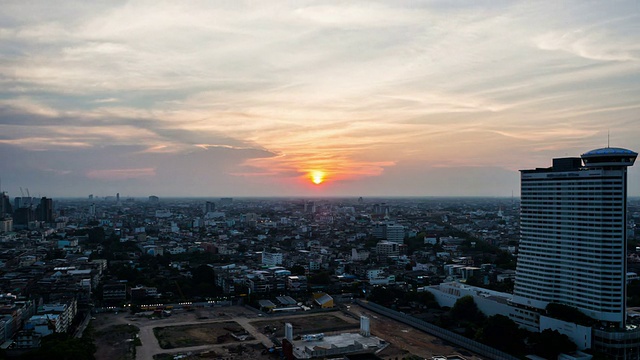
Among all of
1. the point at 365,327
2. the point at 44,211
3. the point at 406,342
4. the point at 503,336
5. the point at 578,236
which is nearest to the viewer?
the point at 503,336

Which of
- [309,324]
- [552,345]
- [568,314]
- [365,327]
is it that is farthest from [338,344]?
[568,314]

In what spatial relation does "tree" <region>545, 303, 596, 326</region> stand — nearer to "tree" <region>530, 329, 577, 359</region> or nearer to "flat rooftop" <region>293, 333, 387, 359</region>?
"tree" <region>530, 329, 577, 359</region>

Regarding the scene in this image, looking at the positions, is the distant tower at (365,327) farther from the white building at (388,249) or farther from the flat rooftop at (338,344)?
the white building at (388,249)

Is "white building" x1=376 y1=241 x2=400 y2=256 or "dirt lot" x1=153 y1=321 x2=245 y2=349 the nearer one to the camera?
"dirt lot" x1=153 y1=321 x2=245 y2=349

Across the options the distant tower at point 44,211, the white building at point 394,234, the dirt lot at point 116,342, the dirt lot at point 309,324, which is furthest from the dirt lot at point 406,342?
the distant tower at point 44,211

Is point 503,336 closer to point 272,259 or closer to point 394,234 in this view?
point 272,259

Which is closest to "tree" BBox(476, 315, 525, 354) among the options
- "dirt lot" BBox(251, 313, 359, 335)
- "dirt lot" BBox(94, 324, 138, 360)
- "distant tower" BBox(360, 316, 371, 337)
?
"distant tower" BBox(360, 316, 371, 337)

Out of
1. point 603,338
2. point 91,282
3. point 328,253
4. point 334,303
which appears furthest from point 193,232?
point 603,338
